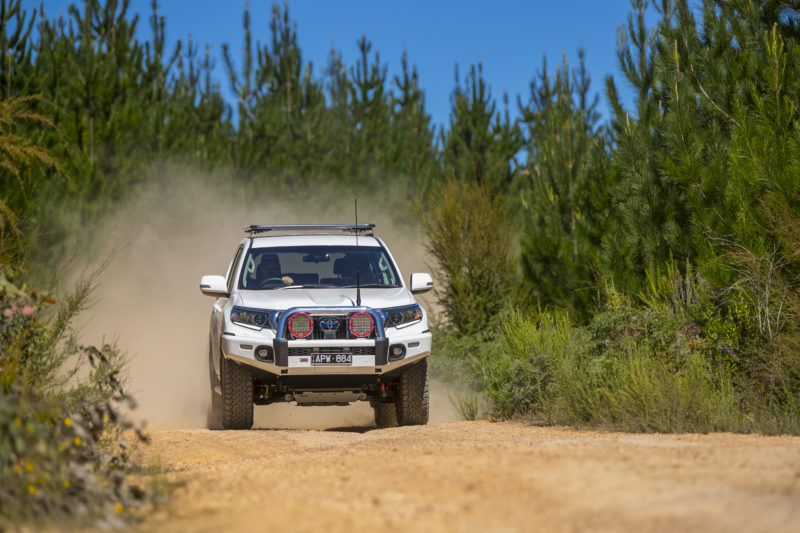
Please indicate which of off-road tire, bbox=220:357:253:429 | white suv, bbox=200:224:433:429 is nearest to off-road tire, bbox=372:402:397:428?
white suv, bbox=200:224:433:429

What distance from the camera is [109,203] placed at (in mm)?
24031

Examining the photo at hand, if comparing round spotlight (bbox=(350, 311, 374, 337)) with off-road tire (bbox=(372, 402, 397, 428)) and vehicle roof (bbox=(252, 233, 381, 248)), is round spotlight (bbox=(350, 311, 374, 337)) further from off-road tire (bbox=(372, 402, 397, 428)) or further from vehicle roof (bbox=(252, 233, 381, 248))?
vehicle roof (bbox=(252, 233, 381, 248))

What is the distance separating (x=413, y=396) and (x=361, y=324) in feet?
3.24

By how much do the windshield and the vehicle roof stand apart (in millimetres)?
59

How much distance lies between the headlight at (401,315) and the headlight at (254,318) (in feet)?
3.67

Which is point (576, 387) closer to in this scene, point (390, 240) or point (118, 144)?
point (118, 144)

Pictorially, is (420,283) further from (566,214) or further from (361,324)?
(566,214)

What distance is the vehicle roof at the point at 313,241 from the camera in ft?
35.3

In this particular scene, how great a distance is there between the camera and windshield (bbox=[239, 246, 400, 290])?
406 inches

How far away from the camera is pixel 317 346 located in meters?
9.27

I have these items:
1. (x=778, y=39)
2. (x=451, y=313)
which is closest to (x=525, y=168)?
(x=451, y=313)

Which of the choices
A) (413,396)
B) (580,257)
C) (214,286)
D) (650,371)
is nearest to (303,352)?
(413,396)

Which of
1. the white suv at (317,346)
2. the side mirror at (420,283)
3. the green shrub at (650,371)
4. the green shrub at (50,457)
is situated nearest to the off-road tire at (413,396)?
the white suv at (317,346)

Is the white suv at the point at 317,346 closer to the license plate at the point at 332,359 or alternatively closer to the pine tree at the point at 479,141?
A: the license plate at the point at 332,359
